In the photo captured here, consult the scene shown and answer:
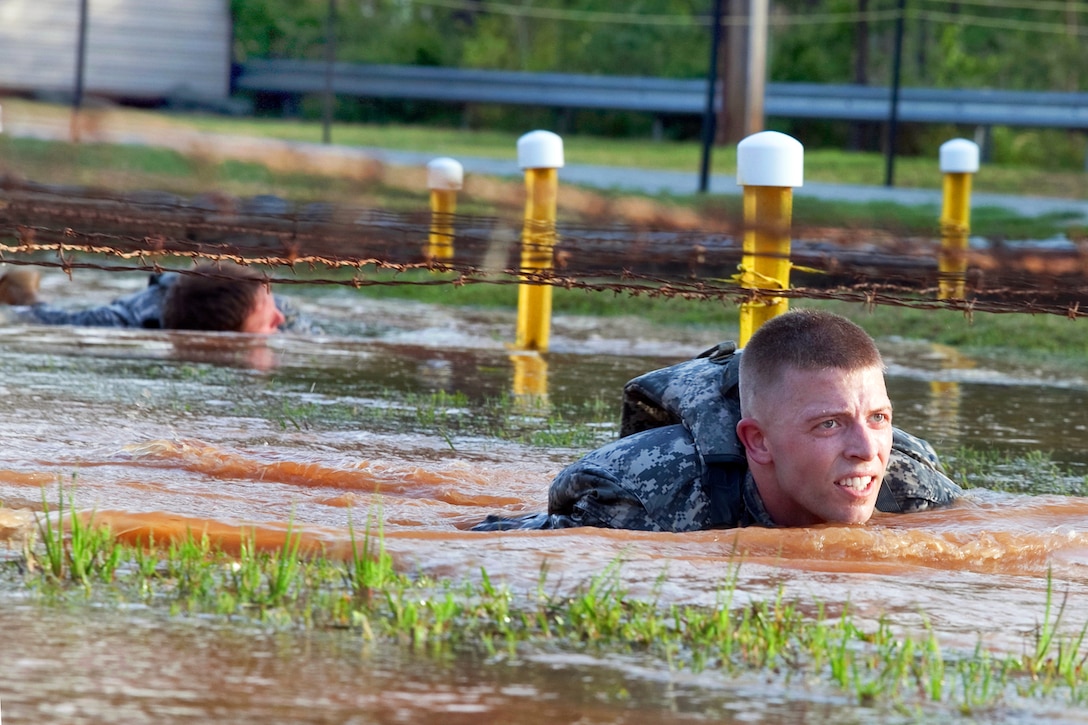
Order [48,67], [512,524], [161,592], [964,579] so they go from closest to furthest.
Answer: [161,592] → [964,579] → [512,524] → [48,67]

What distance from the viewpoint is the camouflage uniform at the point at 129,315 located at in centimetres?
1110

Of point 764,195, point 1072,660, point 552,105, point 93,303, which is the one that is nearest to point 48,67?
point 552,105

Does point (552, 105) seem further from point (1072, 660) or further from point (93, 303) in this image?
point (1072, 660)

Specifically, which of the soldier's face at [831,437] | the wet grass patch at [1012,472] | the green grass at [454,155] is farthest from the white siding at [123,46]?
the soldier's face at [831,437]

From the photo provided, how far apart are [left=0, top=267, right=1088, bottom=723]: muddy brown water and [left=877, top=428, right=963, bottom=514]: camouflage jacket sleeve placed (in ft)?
0.39

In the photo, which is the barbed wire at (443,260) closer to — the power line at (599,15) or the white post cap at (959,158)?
the white post cap at (959,158)

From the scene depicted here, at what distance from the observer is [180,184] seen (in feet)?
19.4

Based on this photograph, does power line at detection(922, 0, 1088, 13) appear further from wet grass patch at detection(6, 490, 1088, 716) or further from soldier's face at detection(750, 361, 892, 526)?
wet grass patch at detection(6, 490, 1088, 716)

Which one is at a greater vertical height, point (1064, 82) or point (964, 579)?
point (1064, 82)

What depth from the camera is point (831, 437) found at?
462cm

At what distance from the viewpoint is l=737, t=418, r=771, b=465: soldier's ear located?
4758 mm

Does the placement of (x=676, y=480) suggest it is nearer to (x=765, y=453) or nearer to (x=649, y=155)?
(x=765, y=453)

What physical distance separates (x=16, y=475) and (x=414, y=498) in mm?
1335

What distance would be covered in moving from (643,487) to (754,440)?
36cm
